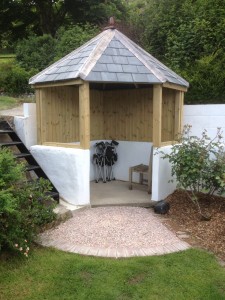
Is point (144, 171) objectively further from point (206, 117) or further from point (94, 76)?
point (94, 76)

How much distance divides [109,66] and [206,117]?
9.47ft

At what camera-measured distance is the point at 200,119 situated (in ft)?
25.7

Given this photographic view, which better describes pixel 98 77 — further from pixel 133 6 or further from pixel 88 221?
pixel 133 6

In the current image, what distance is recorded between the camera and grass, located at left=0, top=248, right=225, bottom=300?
3.57m

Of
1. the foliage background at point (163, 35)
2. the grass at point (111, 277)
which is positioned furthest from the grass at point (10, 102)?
the grass at point (111, 277)

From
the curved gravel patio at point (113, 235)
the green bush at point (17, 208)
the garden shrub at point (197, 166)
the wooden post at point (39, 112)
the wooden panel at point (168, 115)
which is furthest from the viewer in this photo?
the wooden panel at point (168, 115)

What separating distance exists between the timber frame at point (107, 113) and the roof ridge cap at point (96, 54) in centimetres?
21

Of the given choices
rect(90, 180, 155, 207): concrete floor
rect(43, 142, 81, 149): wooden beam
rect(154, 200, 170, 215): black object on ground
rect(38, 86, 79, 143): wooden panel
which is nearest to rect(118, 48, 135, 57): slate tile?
rect(38, 86, 79, 143): wooden panel

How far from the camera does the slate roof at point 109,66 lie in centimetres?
615

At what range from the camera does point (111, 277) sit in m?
3.87

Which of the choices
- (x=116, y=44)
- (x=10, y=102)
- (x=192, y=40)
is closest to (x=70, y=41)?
(x=10, y=102)

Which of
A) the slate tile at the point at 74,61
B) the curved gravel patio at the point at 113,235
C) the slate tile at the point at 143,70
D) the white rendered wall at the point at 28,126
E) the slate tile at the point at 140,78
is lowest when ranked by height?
the curved gravel patio at the point at 113,235

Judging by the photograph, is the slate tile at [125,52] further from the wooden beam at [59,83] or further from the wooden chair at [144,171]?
the wooden chair at [144,171]

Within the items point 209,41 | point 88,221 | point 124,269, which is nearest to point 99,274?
point 124,269
